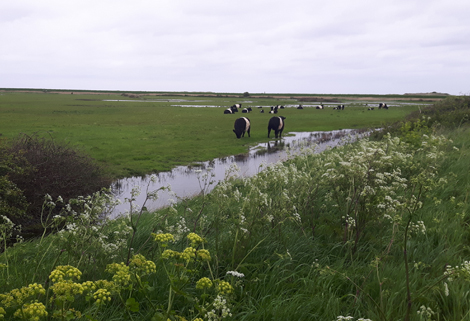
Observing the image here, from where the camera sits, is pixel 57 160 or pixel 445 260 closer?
pixel 445 260

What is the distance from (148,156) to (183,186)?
6037 mm

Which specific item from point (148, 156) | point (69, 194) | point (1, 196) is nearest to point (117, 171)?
point (148, 156)

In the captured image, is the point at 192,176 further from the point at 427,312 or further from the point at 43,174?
the point at 427,312

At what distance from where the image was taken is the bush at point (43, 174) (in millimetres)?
8203

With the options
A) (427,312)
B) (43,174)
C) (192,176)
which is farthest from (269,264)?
(192,176)

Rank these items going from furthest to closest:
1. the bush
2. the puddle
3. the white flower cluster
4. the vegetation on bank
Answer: the puddle, the bush, the vegetation on bank, the white flower cluster

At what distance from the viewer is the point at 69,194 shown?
9250mm

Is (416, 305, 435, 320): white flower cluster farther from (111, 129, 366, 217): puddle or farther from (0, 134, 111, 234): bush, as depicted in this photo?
(0, 134, 111, 234): bush

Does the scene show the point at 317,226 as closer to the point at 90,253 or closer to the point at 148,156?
the point at 90,253

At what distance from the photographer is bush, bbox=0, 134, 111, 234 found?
8203mm

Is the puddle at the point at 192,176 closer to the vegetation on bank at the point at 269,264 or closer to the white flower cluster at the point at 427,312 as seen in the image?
the vegetation on bank at the point at 269,264

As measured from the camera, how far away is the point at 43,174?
8.77 metres

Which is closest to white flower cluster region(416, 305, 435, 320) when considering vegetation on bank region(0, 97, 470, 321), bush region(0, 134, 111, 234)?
vegetation on bank region(0, 97, 470, 321)

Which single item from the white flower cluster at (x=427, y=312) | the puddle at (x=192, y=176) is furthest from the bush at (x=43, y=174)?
the white flower cluster at (x=427, y=312)
